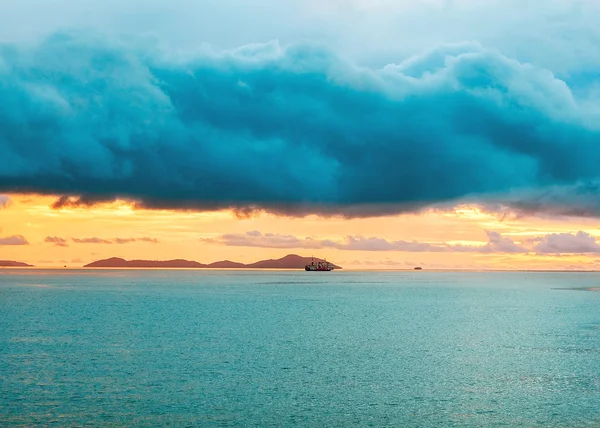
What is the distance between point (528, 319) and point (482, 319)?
10.3 metres

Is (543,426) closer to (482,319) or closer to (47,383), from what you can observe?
(47,383)

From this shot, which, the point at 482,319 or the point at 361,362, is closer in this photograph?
the point at 361,362

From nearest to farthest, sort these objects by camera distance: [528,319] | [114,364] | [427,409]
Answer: [427,409] < [114,364] < [528,319]

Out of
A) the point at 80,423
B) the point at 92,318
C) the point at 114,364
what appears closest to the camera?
the point at 80,423

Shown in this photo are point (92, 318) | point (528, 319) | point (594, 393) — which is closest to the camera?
point (594, 393)

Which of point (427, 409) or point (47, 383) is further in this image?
point (47, 383)

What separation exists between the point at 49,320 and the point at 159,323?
2358 centimetres

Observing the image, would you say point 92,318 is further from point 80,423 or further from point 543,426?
point 543,426

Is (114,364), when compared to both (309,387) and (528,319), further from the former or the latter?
(528,319)

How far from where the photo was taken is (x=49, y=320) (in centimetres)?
13862

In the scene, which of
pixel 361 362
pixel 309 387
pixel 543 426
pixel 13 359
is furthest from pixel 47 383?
pixel 543 426

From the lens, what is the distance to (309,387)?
6650cm

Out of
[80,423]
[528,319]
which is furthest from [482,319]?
[80,423]

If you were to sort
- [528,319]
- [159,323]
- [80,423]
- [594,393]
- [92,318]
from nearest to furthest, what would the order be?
[80,423]
[594,393]
[159,323]
[92,318]
[528,319]
